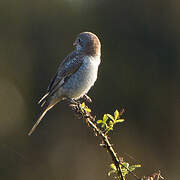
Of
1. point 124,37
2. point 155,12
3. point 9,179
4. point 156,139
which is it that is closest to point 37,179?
point 9,179

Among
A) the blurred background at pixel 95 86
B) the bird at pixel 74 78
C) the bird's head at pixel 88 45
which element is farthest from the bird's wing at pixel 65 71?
the blurred background at pixel 95 86

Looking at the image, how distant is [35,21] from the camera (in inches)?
504

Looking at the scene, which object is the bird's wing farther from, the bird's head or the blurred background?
the blurred background

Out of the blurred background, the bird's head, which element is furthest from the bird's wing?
the blurred background

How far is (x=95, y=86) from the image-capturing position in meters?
10.9

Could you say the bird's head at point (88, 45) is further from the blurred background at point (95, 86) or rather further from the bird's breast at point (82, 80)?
the blurred background at point (95, 86)

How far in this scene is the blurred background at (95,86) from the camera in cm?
975

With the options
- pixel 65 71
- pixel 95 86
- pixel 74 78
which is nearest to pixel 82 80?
pixel 74 78

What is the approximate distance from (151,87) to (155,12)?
229 centimetres

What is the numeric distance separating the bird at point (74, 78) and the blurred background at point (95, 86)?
373 cm

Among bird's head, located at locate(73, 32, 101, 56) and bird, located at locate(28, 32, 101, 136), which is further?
bird's head, located at locate(73, 32, 101, 56)

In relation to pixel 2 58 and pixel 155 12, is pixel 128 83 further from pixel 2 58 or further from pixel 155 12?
pixel 2 58

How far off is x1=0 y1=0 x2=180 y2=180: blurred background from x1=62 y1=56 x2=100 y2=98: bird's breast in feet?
12.4

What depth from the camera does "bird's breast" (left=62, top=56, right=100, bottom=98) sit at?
5.23m
